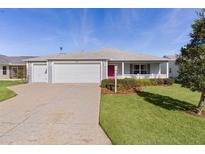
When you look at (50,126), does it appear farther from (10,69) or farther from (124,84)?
(10,69)

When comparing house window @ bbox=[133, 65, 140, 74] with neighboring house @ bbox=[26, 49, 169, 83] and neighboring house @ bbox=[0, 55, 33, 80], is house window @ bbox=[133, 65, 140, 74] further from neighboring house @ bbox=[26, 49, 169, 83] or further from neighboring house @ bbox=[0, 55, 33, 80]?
neighboring house @ bbox=[0, 55, 33, 80]

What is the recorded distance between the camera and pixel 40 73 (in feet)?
79.2

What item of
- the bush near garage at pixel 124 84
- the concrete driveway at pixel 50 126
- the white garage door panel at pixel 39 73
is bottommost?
the concrete driveway at pixel 50 126

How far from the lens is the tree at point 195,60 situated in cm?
826

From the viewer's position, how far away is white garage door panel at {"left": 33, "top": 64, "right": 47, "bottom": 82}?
2402cm

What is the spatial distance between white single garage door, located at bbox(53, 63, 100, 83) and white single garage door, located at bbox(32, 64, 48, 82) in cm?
203

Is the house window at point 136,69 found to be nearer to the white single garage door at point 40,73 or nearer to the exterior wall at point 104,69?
the exterior wall at point 104,69

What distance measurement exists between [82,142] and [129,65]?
20541 millimetres

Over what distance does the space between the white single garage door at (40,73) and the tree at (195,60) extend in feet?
59.5

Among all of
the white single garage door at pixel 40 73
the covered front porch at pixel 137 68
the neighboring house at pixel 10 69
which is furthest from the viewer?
the neighboring house at pixel 10 69

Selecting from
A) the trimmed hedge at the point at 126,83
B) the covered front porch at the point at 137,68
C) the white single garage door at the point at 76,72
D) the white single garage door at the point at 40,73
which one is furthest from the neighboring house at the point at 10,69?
the trimmed hedge at the point at 126,83

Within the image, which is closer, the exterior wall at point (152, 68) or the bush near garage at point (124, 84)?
the bush near garage at point (124, 84)

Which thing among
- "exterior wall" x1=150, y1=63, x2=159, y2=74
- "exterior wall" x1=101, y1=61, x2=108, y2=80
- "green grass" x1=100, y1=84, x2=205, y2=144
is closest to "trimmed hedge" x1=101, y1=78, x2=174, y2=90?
"exterior wall" x1=150, y1=63, x2=159, y2=74

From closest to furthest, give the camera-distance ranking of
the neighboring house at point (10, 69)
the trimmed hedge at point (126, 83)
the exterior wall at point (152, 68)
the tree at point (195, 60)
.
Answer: the tree at point (195, 60) → the trimmed hedge at point (126, 83) → the exterior wall at point (152, 68) → the neighboring house at point (10, 69)
